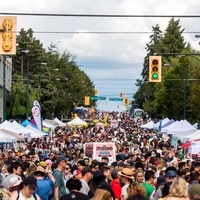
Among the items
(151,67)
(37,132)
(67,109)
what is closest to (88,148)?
(151,67)

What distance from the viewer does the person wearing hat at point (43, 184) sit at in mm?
12859

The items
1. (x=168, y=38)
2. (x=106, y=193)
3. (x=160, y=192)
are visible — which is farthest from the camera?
(x=168, y=38)

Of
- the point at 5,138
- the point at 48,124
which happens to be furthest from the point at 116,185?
the point at 48,124

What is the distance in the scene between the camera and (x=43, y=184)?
12914 millimetres

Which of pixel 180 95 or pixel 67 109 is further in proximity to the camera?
pixel 67 109

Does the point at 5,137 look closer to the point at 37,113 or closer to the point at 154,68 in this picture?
the point at 154,68

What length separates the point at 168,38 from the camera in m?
121

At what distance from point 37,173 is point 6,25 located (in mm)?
10232

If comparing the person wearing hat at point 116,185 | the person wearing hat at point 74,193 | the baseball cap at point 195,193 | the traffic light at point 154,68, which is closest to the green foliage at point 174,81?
the traffic light at point 154,68

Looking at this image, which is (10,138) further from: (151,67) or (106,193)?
(106,193)

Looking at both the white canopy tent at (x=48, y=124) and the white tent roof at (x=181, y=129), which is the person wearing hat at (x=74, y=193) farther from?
the white canopy tent at (x=48, y=124)

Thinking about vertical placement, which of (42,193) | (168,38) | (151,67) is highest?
(168,38)

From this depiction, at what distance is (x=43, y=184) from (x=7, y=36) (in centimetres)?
1020

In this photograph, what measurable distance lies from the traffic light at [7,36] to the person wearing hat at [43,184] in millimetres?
9622
